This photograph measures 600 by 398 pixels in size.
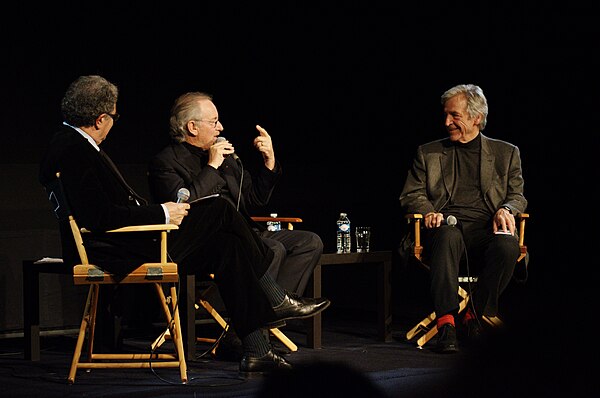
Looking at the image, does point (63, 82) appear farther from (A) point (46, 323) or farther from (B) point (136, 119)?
(A) point (46, 323)

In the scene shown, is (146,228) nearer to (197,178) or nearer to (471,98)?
(197,178)

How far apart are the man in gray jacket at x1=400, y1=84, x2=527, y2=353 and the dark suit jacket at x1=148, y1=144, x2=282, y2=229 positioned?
752 millimetres

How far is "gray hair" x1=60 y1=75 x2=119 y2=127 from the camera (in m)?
3.55

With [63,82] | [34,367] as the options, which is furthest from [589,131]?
[34,367]

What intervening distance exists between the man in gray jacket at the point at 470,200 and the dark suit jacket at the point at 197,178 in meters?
0.75

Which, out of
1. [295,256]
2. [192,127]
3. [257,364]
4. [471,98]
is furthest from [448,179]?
[257,364]

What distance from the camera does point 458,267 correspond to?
14.2 feet

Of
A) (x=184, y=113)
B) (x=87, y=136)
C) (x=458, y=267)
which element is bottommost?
(x=458, y=267)

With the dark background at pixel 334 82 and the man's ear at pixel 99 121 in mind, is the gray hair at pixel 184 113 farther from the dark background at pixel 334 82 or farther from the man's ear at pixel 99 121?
the dark background at pixel 334 82

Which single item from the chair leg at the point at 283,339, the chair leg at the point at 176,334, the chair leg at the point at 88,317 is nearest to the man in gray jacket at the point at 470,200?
the chair leg at the point at 283,339

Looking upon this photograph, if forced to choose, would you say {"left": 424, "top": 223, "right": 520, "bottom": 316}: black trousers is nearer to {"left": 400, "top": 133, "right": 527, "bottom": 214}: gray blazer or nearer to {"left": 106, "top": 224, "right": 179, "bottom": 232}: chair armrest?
{"left": 400, "top": 133, "right": 527, "bottom": 214}: gray blazer

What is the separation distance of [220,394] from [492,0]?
3.55 m

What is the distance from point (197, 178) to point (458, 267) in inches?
51.6

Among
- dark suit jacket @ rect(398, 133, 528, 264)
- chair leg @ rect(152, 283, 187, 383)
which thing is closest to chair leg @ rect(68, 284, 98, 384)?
chair leg @ rect(152, 283, 187, 383)
